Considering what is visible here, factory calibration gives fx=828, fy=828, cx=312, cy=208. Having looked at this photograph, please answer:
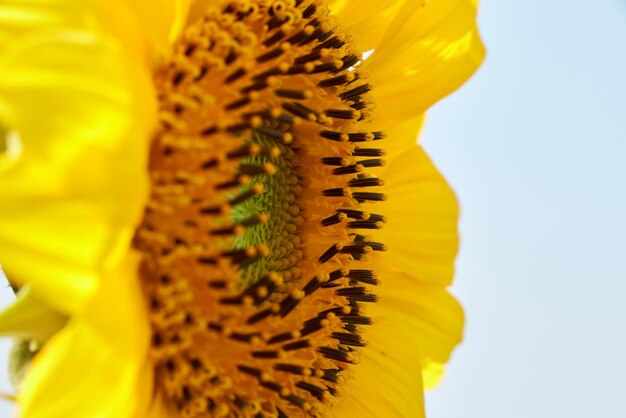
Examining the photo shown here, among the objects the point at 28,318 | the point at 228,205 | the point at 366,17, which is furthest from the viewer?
the point at 366,17

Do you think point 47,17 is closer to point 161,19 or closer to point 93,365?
point 161,19

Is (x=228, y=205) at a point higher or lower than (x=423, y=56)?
lower

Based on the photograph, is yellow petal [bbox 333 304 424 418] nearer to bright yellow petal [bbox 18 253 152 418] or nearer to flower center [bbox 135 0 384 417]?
flower center [bbox 135 0 384 417]

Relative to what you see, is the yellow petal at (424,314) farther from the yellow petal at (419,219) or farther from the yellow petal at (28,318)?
the yellow petal at (28,318)

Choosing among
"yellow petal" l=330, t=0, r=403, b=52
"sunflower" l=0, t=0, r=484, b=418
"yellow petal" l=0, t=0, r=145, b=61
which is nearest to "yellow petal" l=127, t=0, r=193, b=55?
"sunflower" l=0, t=0, r=484, b=418

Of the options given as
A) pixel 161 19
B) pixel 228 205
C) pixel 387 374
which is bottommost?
pixel 387 374

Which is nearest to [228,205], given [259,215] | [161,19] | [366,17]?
[259,215]

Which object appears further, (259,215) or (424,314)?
(424,314)

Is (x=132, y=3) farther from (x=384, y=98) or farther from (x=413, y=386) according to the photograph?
(x=413, y=386)
